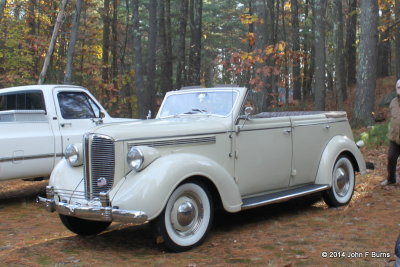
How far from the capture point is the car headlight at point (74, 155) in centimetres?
562

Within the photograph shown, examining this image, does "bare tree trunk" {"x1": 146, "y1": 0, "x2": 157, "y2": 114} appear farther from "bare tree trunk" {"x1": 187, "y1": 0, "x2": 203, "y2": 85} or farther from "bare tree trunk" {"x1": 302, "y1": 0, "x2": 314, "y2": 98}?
"bare tree trunk" {"x1": 302, "y1": 0, "x2": 314, "y2": 98}

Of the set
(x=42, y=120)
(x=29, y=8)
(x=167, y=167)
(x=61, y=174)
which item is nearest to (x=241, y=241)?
(x=167, y=167)

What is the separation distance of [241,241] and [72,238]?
2.11 meters

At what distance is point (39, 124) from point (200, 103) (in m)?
3.20

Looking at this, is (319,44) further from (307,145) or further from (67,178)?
(67,178)

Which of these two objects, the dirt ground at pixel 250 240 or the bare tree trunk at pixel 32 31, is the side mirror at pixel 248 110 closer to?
the dirt ground at pixel 250 240

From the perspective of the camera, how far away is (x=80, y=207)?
494 centimetres

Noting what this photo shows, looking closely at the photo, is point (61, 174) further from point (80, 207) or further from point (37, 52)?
point (37, 52)

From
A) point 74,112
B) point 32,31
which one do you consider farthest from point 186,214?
point 32,31

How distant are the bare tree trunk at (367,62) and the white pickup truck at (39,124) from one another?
9.19 meters

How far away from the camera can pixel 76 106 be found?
8852 millimetres

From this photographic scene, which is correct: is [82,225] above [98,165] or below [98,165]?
below

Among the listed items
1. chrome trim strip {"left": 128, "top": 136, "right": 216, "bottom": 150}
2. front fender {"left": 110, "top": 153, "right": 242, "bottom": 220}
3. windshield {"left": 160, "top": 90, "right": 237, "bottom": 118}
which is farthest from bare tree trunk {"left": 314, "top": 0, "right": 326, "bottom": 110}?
front fender {"left": 110, "top": 153, "right": 242, "bottom": 220}

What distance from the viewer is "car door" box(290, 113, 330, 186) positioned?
6.80m
